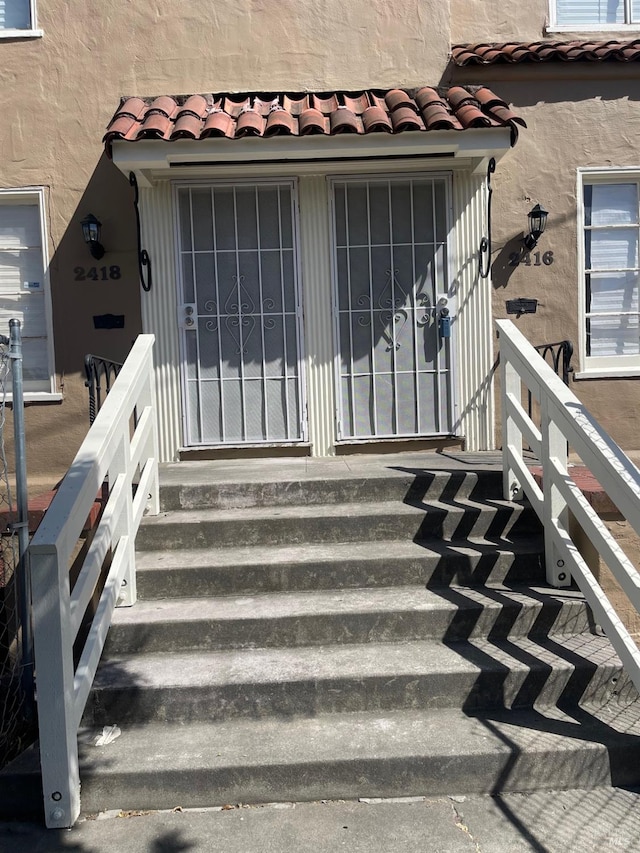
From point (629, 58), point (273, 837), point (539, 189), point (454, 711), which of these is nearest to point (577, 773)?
point (454, 711)

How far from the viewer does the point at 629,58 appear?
6168 millimetres

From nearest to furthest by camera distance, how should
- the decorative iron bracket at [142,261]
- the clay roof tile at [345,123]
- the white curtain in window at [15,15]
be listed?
the clay roof tile at [345,123] < the decorative iron bracket at [142,261] < the white curtain in window at [15,15]

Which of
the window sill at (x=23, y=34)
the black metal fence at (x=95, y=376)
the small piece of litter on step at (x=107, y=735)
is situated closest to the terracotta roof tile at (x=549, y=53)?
the window sill at (x=23, y=34)

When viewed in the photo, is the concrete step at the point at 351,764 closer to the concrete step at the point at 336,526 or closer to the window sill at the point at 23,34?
the concrete step at the point at 336,526

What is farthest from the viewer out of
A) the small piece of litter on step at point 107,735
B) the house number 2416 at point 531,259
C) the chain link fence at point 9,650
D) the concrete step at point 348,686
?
the house number 2416 at point 531,259

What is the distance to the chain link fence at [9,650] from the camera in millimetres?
3580

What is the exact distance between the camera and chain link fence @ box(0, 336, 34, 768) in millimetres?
3580

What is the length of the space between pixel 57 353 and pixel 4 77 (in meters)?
2.41

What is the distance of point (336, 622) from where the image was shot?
12.3 feet

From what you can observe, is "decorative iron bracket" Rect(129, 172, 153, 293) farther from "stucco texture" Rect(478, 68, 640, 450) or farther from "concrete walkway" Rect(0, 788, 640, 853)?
"concrete walkway" Rect(0, 788, 640, 853)

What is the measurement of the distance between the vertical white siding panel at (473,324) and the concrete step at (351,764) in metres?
3.33

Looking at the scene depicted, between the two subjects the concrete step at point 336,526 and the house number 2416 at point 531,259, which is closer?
the concrete step at point 336,526

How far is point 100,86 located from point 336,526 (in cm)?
442

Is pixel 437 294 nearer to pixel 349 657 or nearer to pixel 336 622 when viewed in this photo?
pixel 336 622
